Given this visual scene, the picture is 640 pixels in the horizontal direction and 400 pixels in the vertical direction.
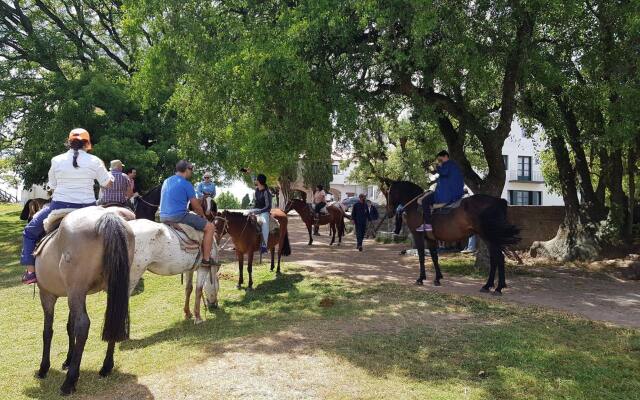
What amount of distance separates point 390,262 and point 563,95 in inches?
276

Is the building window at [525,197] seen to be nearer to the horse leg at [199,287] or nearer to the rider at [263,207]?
the rider at [263,207]

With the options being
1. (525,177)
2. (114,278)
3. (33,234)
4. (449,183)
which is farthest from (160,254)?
(525,177)

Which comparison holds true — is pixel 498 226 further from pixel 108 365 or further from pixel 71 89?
pixel 71 89

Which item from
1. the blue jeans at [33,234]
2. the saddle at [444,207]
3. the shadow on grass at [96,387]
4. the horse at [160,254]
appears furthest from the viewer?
the saddle at [444,207]

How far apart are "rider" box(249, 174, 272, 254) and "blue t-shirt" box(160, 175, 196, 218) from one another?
340cm

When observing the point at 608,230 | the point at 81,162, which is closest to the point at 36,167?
the point at 81,162

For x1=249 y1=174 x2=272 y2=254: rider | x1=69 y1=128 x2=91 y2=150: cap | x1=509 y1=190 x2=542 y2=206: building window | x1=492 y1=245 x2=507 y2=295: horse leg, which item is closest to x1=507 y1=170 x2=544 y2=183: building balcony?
x1=509 y1=190 x2=542 y2=206: building window

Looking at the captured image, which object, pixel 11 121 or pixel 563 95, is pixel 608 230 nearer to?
pixel 563 95

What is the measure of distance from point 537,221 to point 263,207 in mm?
12278

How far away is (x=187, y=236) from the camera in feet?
25.5

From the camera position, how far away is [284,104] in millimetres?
11219

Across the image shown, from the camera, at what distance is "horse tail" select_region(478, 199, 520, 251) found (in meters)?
10.6

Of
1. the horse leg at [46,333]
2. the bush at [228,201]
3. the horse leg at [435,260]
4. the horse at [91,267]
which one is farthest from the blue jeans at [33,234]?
the bush at [228,201]

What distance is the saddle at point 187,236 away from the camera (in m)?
7.62
